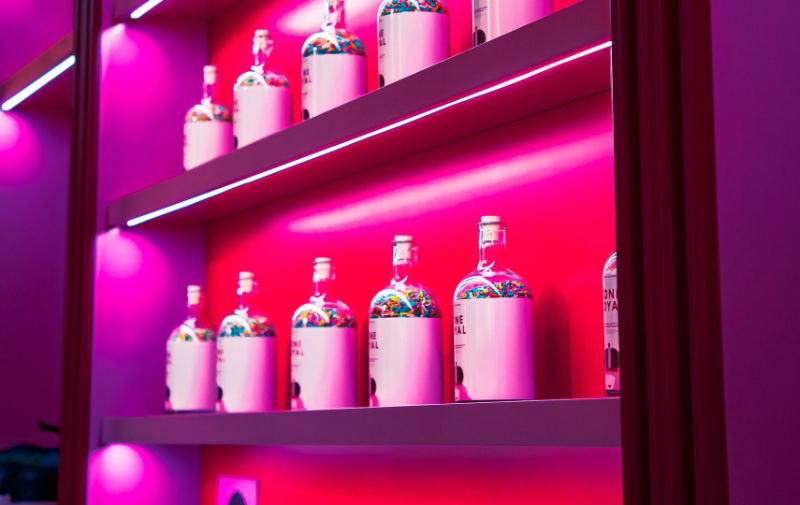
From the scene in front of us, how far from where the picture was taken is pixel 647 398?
944mm

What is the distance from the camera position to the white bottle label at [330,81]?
1.68 meters

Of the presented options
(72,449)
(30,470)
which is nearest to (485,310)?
(72,449)

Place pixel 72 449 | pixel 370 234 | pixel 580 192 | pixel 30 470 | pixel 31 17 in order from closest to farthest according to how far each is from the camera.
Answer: pixel 580 192 < pixel 370 234 < pixel 72 449 < pixel 30 470 < pixel 31 17

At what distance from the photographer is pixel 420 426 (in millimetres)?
1300

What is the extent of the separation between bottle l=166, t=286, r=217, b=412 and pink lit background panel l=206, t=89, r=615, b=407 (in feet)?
0.44

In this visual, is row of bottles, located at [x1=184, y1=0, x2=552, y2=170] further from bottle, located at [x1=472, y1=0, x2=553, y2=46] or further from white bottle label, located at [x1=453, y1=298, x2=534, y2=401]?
white bottle label, located at [x1=453, y1=298, x2=534, y2=401]

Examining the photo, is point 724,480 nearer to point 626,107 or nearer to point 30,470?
point 626,107

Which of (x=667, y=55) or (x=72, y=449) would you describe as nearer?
(x=667, y=55)

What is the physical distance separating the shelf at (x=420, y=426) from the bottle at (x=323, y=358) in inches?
3.3

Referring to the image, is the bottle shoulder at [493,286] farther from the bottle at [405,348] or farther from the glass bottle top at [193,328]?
the glass bottle top at [193,328]

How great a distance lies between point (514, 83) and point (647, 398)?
0.48 m

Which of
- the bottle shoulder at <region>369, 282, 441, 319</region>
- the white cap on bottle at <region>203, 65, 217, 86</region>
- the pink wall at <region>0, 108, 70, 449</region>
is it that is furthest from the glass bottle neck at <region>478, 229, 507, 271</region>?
the pink wall at <region>0, 108, 70, 449</region>

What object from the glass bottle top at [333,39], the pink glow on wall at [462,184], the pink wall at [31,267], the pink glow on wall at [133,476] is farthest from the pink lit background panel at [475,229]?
the pink wall at [31,267]

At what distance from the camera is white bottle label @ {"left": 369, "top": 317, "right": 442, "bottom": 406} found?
147 cm
